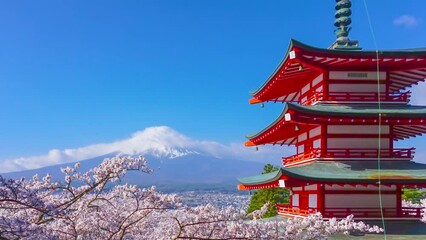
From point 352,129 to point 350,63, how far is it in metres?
2.10

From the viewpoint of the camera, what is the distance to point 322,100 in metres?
14.9

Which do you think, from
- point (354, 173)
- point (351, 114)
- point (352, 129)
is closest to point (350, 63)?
point (351, 114)

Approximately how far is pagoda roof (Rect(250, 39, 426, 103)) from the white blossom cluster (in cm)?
584

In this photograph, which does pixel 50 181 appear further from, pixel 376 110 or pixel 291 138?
pixel 291 138

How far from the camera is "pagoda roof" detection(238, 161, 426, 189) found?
41.9 feet

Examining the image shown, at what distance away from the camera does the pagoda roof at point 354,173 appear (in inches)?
503

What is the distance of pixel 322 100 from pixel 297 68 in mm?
1542

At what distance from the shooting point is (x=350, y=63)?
47.8ft

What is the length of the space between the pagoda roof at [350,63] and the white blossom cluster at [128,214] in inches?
230

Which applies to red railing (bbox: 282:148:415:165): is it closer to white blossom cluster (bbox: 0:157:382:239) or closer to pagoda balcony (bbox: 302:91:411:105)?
pagoda balcony (bbox: 302:91:411:105)

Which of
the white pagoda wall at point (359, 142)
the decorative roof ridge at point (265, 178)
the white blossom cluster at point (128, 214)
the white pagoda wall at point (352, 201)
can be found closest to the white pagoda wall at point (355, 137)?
the white pagoda wall at point (359, 142)

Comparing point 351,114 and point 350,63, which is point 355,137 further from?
point 350,63

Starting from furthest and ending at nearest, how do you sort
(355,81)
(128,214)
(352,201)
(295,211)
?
(295,211) → (355,81) → (352,201) → (128,214)

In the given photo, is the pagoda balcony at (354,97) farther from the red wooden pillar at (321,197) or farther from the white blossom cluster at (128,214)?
the white blossom cluster at (128,214)
